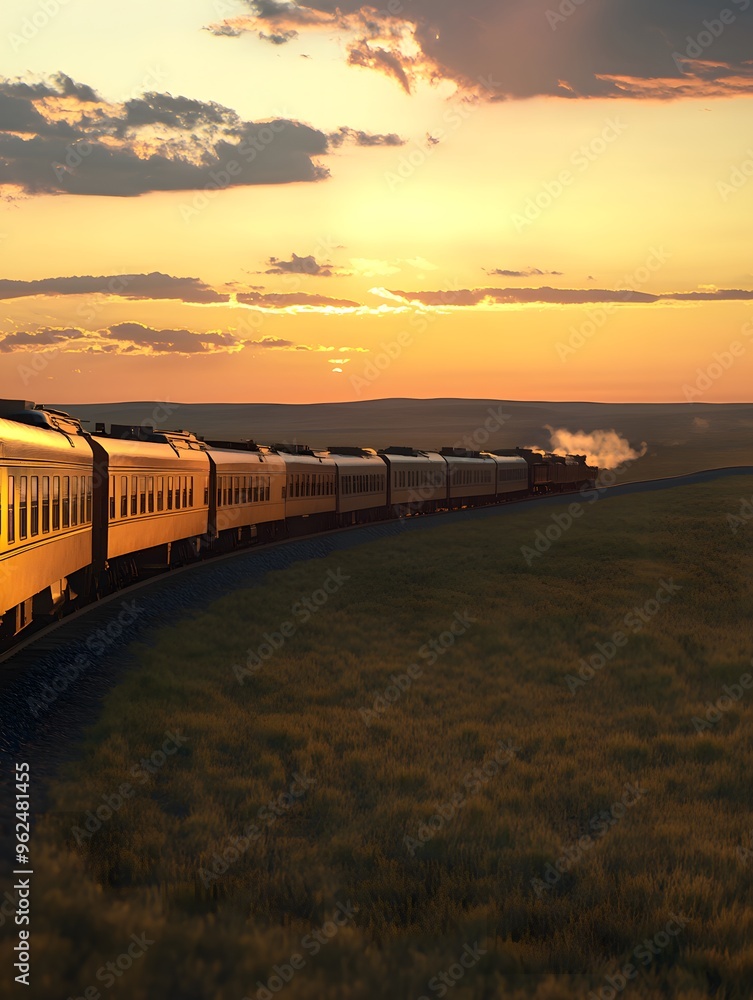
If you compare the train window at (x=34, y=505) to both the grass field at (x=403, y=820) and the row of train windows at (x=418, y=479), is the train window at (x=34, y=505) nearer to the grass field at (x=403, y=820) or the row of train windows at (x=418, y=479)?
the grass field at (x=403, y=820)

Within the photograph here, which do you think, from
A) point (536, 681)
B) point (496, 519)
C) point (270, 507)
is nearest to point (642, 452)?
point (496, 519)

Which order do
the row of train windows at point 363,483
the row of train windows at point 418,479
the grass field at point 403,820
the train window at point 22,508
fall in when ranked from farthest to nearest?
the row of train windows at point 418,479, the row of train windows at point 363,483, the train window at point 22,508, the grass field at point 403,820

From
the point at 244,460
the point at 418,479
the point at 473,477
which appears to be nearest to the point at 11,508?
the point at 244,460

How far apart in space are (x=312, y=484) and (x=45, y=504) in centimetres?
2738

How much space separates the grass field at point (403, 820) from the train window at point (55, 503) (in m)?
2.49

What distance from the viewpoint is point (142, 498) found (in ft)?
79.4

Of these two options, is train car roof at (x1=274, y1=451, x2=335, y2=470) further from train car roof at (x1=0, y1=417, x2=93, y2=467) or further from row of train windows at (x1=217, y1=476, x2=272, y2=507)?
train car roof at (x1=0, y1=417, x2=93, y2=467)

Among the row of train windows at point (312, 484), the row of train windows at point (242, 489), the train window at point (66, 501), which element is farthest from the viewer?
the row of train windows at point (312, 484)

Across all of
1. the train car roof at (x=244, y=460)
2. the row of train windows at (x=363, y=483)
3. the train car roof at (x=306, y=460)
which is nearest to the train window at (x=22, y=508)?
the train car roof at (x=244, y=460)

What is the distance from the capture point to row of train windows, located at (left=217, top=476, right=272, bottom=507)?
1278 inches

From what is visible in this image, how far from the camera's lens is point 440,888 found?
8266 millimetres

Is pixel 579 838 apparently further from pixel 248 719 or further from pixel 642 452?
pixel 642 452

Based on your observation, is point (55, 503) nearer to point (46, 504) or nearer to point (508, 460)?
point (46, 504)

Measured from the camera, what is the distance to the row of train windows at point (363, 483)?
47.2 meters
